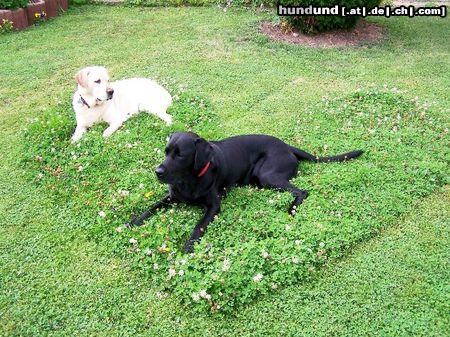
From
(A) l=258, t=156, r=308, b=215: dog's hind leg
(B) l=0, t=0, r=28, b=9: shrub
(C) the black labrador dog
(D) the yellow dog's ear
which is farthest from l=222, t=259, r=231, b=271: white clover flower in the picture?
(B) l=0, t=0, r=28, b=9: shrub

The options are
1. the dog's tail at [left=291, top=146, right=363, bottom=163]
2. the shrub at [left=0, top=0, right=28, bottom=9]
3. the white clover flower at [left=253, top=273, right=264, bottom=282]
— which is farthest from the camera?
the shrub at [left=0, top=0, right=28, bottom=9]

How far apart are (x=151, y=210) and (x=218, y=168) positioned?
73 cm

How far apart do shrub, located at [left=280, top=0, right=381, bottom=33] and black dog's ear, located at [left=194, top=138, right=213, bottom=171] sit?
567cm

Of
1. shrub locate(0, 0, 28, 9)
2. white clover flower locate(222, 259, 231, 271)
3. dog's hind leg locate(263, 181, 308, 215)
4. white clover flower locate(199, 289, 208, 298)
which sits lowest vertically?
white clover flower locate(199, 289, 208, 298)

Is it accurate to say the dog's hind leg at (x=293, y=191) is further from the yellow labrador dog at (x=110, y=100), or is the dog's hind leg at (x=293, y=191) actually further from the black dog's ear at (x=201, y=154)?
the yellow labrador dog at (x=110, y=100)

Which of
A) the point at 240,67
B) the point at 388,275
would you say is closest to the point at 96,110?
the point at 240,67

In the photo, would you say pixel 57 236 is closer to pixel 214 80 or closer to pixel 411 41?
pixel 214 80

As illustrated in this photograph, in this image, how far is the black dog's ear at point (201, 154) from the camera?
3.88 metres

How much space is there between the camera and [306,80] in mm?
7336

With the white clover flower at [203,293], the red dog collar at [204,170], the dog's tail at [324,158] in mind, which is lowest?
the white clover flower at [203,293]

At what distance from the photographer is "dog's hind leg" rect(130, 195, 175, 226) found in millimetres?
4121

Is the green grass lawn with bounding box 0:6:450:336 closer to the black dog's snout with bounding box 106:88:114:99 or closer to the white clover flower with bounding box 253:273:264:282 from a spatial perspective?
the white clover flower with bounding box 253:273:264:282

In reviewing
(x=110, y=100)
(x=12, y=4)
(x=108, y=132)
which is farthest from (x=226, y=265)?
(x=12, y=4)

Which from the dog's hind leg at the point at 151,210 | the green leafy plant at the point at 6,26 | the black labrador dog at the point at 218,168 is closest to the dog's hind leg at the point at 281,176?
the black labrador dog at the point at 218,168
